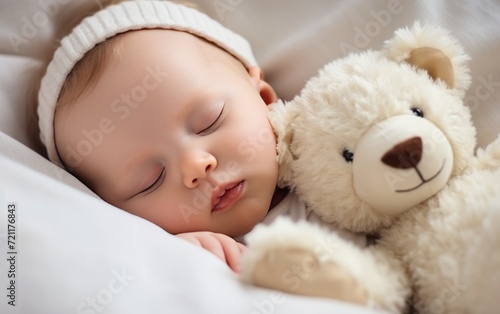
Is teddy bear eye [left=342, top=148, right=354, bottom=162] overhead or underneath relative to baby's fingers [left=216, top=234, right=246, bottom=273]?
overhead

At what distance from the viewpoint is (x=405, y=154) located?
0.76 metres

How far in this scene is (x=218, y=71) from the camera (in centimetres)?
108

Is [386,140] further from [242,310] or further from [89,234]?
[89,234]

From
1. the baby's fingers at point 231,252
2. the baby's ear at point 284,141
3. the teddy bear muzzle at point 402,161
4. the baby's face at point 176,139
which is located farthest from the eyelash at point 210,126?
the teddy bear muzzle at point 402,161

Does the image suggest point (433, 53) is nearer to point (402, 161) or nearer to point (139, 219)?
point (402, 161)

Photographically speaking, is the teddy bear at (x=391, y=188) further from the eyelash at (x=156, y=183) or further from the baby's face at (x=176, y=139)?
the eyelash at (x=156, y=183)

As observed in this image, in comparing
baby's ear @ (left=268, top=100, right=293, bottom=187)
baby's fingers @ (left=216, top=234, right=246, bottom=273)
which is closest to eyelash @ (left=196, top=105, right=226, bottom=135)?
baby's ear @ (left=268, top=100, right=293, bottom=187)

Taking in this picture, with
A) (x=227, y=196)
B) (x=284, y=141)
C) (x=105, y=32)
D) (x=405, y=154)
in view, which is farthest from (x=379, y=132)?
(x=105, y=32)

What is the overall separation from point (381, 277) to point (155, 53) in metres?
0.62

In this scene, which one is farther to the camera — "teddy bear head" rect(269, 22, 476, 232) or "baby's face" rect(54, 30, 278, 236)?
"baby's face" rect(54, 30, 278, 236)

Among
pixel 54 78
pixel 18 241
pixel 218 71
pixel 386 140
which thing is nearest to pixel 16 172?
pixel 18 241

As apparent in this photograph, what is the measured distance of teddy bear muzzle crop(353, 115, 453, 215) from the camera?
0.77 meters

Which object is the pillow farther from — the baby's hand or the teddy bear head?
the teddy bear head

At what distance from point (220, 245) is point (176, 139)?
0.71 ft
